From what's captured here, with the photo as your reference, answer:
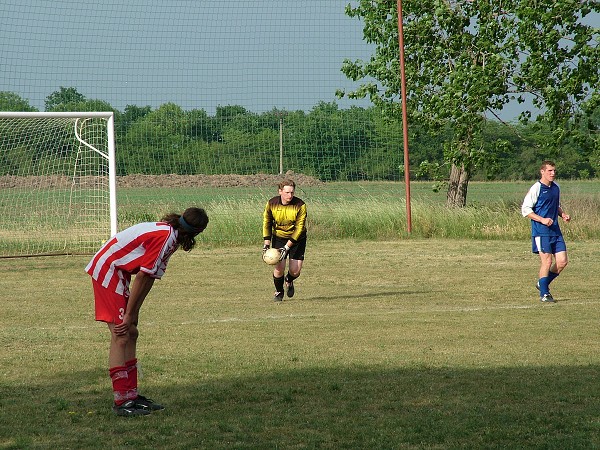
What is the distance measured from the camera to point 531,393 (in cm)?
745

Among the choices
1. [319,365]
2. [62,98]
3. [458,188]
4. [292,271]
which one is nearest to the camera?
[319,365]

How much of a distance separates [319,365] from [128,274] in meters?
2.41

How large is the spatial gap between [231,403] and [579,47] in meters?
21.8

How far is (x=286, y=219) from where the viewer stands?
13.5m

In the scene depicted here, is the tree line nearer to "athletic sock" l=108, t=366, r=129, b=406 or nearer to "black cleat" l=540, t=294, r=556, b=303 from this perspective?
"black cleat" l=540, t=294, r=556, b=303

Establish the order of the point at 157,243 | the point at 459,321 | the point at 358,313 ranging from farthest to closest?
the point at 358,313 → the point at 459,321 → the point at 157,243

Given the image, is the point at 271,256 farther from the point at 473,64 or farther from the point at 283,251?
the point at 473,64

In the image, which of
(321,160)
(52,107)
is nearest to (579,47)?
(321,160)

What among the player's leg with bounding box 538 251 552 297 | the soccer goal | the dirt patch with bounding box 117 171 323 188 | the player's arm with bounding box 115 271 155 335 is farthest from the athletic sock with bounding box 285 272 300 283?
the dirt patch with bounding box 117 171 323 188

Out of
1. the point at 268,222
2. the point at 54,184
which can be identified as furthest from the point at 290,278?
the point at 54,184

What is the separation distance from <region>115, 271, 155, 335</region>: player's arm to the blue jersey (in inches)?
301

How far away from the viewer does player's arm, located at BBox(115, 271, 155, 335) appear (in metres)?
6.80

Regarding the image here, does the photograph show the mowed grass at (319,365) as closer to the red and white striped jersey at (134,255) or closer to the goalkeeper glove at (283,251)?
the goalkeeper glove at (283,251)

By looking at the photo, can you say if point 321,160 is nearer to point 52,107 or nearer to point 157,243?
point 52,107
